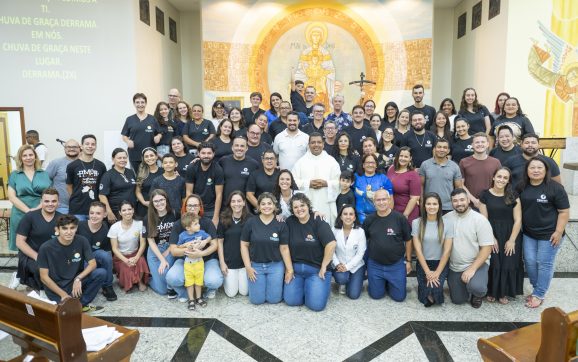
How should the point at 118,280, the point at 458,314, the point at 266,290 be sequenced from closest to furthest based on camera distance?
the point at 458,314 → the point at 266,290 → the point at 118,280

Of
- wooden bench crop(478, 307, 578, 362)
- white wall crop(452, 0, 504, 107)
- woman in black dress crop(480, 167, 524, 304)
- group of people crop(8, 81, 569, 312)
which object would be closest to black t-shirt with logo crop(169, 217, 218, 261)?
group of people crop(8, 81, 569, 312)

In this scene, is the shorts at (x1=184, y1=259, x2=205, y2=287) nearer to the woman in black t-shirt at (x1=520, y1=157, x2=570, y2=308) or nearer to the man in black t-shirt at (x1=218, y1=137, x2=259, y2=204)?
the man in black t-shirt at (x1=218, y1=137, x2=259, y2=204)

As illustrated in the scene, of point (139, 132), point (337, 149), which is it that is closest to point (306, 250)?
point (337, 149)

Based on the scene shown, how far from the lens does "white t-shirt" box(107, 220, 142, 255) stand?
469 cm

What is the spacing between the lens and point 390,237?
14.4ft

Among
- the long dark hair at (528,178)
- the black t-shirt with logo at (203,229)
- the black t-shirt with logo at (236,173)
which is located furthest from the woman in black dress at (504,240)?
the black t-shirt with logo at (203,229)

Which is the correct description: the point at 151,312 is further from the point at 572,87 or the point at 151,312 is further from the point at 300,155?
the point at 572,87

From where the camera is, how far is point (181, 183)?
5.05 metres

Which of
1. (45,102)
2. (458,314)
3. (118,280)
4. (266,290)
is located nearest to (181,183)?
(118,280)

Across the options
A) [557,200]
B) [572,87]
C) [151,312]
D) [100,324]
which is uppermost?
[572,87]

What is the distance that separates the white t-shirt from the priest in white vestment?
6.45ft

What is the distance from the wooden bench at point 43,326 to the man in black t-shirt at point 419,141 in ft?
15.0

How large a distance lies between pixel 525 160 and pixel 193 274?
391 cm

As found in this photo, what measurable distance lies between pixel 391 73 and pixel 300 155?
248 inches
